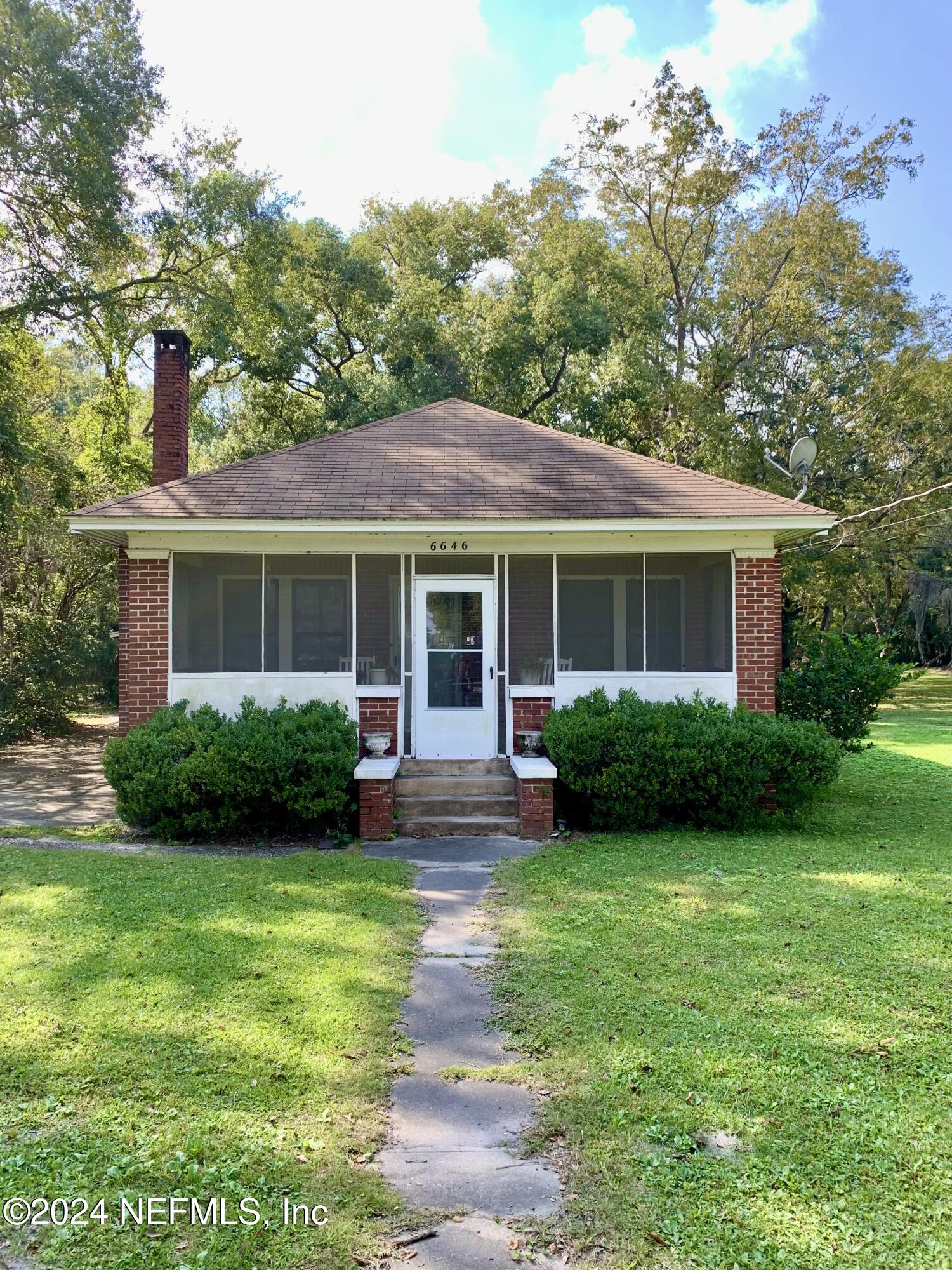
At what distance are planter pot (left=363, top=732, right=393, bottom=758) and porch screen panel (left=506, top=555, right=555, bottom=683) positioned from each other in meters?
1.68

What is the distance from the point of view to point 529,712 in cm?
962

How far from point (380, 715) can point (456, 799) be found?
1388 millimetres

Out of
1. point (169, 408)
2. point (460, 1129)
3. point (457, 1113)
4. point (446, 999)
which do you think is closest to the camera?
point (460, 1129)

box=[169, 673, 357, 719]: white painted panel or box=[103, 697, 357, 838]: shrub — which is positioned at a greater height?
box=[169, 673, 357, 719]: white painted panel

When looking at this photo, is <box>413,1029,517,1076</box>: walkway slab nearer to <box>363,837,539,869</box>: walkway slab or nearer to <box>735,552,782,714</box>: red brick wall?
<box>363,837,539,869</box>: walkway slab

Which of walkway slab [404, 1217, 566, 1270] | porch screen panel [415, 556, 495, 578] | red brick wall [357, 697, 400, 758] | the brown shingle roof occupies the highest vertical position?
the brown shingle roof

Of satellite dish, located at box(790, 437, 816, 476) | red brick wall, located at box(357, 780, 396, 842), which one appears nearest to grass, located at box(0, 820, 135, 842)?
red brick wall, located at box(357, 780, 396, 842)

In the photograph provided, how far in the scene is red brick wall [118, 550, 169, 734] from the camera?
9328 mm

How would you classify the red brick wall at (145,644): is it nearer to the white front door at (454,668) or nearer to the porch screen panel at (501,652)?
the white front door at (454,668)

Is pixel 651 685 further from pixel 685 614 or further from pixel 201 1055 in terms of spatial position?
pixel 201 1055

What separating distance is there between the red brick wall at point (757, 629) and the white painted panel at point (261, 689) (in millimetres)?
4417

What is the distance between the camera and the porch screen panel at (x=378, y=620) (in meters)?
9.84

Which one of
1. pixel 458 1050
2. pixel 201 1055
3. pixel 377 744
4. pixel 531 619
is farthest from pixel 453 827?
pixel 201 1055

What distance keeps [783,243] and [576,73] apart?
21.7 ft
